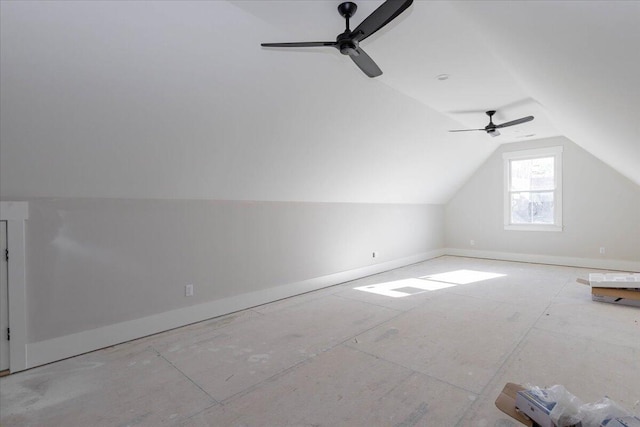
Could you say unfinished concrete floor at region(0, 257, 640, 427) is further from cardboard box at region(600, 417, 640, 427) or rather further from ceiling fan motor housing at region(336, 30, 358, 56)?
ceiling fan motor housing at region(336, 30, 358, 56)

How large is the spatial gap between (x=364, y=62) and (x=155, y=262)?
2.72 m

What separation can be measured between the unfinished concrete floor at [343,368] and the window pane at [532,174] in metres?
3.58

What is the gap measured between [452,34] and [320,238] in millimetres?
3141

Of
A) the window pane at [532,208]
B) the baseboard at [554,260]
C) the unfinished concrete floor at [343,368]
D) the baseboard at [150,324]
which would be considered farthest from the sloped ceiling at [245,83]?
the baseboard at [554,260]

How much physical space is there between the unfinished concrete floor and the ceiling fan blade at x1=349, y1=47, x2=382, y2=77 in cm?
234

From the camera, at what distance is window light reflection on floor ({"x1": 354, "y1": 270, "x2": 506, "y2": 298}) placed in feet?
15.0

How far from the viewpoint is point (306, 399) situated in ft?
6.56

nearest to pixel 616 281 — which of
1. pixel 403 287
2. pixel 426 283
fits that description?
pixel 426 283

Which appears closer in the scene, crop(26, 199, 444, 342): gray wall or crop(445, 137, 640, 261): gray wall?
crop(26, 199, 444, 342): gray wall

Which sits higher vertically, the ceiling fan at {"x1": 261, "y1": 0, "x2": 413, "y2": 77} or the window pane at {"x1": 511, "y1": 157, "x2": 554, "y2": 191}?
the ceiling fan at {"x1": 261, "y1": 0, "x2": 413, "y2": 77}

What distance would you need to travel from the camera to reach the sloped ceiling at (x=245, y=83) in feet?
5.82

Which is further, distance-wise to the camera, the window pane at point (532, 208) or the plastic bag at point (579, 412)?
the window pane at point (532, 208)

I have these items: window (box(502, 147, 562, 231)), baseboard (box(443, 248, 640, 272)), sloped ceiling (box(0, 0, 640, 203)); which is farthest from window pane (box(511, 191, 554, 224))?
sloped ceiling (box(0, 0, 640, 203))

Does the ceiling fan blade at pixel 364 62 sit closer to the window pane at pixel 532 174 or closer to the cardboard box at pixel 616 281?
the cardboard box at pixel 616 281
